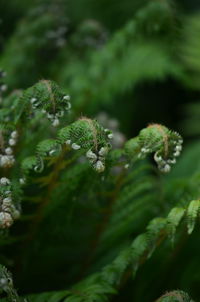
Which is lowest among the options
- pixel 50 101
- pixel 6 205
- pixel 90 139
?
pixel 6 205

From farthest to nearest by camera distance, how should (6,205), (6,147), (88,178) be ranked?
(88,178) → (6,147) → (6,205)

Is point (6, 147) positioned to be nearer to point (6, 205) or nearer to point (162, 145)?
point (6, 205)

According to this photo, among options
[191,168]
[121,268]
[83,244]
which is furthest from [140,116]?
[121,268]

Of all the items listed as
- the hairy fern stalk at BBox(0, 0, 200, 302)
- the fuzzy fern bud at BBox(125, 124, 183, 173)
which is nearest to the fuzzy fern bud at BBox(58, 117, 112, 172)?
the hairy fern stalk at BBox(0, 0, 200, 302)

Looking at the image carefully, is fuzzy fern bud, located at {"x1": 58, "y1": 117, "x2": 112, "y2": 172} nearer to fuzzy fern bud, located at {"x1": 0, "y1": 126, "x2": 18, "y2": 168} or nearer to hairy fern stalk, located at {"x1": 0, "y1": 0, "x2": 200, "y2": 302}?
hairy fern stalk, located at {"x1": 0, "y1": 0, "x2": 200, "y2": 302}

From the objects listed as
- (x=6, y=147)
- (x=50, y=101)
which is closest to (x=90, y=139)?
(x=50, y=101)

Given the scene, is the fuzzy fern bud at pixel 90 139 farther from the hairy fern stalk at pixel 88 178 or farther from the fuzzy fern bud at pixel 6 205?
the fuzzy fern bud at pixel 6 205

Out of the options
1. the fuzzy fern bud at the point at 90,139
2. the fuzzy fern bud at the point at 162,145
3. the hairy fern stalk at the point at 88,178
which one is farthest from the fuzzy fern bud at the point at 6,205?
the fuzzy fern bud at the point at 162,145

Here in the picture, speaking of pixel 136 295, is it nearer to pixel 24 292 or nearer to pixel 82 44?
pixel 24 292
